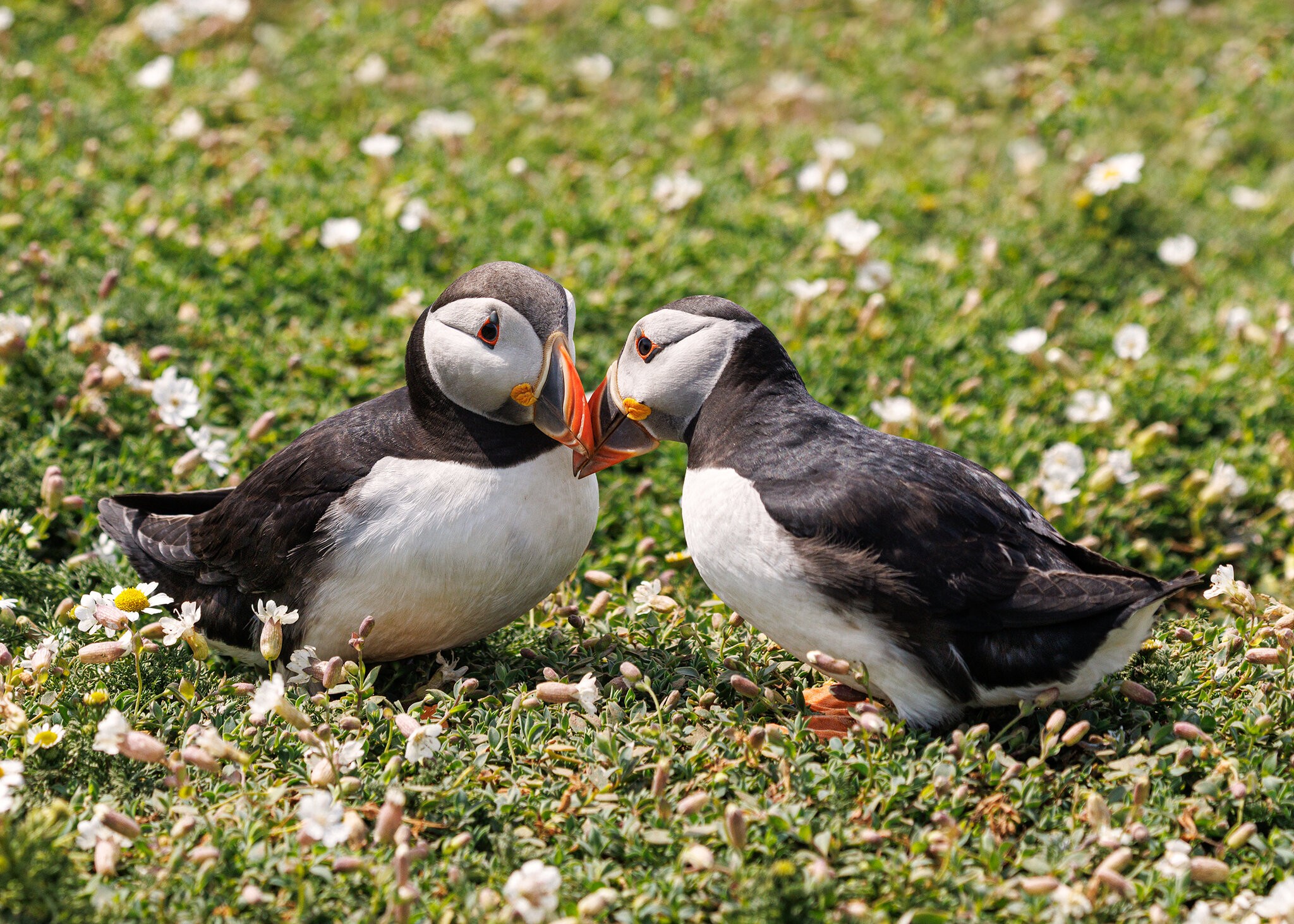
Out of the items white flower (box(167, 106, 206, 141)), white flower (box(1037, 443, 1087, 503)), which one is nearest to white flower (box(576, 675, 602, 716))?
white flower (box(1037, 443, 1087, 503))

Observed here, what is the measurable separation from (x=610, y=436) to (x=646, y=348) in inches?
12.5

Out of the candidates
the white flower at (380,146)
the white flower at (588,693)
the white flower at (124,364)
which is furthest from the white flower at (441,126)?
the white flower at (588,693)

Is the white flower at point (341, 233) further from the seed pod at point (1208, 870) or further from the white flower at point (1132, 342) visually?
the seed pod at point (1208, 870)

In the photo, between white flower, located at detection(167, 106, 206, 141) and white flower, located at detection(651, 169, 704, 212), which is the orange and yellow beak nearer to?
white flower, located at detection(651, 169, 704, 212)

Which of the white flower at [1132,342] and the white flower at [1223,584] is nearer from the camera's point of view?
the white flower at [1223,584]

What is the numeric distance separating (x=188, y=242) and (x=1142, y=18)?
7195mm

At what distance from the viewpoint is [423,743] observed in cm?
346

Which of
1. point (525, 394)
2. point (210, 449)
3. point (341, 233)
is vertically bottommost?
point (210, 449)

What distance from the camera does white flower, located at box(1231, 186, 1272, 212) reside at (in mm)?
7758

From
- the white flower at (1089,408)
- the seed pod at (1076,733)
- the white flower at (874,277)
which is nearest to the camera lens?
the seed pod at (1076,733)

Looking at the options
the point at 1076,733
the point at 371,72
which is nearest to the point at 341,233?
the point at 371,72

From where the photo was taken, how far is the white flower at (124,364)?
5.23m

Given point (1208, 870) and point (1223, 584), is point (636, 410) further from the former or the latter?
point (1208, 870)

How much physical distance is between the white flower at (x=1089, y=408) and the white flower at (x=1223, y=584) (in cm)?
178
